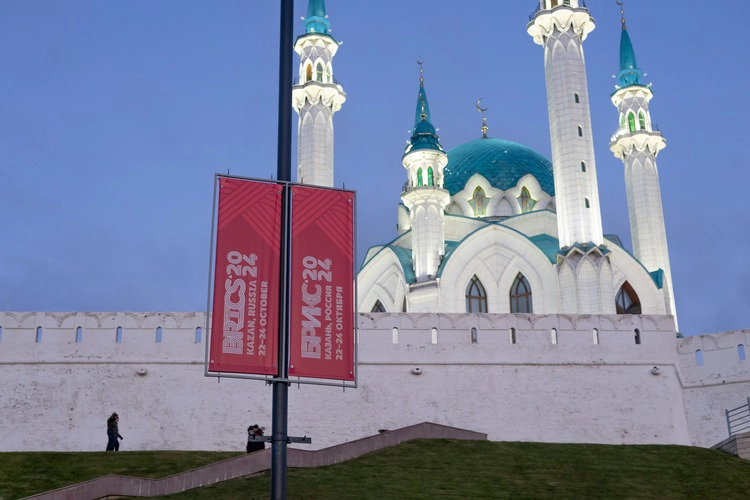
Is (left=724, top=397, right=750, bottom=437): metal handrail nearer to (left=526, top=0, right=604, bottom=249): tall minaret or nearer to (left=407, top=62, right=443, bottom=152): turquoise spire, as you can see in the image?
(left=526, top=0, right=604, bottom=249): tall minaret

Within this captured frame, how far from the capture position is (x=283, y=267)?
12547 millimetres

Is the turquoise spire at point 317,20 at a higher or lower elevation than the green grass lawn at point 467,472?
higher

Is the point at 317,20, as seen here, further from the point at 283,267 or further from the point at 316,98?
the point at 283,267

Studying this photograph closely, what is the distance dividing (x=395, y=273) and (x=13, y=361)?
1892 centimetres

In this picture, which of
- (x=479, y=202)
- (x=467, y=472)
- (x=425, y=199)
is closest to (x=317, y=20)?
(x=425, y=199)

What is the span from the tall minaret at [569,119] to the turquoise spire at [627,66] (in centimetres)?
508

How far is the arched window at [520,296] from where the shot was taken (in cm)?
4288

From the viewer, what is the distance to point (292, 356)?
1219cm

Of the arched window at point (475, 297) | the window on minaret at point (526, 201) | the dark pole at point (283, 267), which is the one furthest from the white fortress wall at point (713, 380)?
the dark pole at point (283, 267)

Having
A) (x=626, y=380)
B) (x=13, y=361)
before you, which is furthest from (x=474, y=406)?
(x=13, y=361)

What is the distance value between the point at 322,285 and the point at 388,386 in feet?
68.8

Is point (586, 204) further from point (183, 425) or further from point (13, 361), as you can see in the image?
point (13, 361)

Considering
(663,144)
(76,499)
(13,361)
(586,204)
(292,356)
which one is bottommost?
(76,499)

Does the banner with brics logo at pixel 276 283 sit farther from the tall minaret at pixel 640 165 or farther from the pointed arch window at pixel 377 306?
the pointed arch window at pixel 377 306
